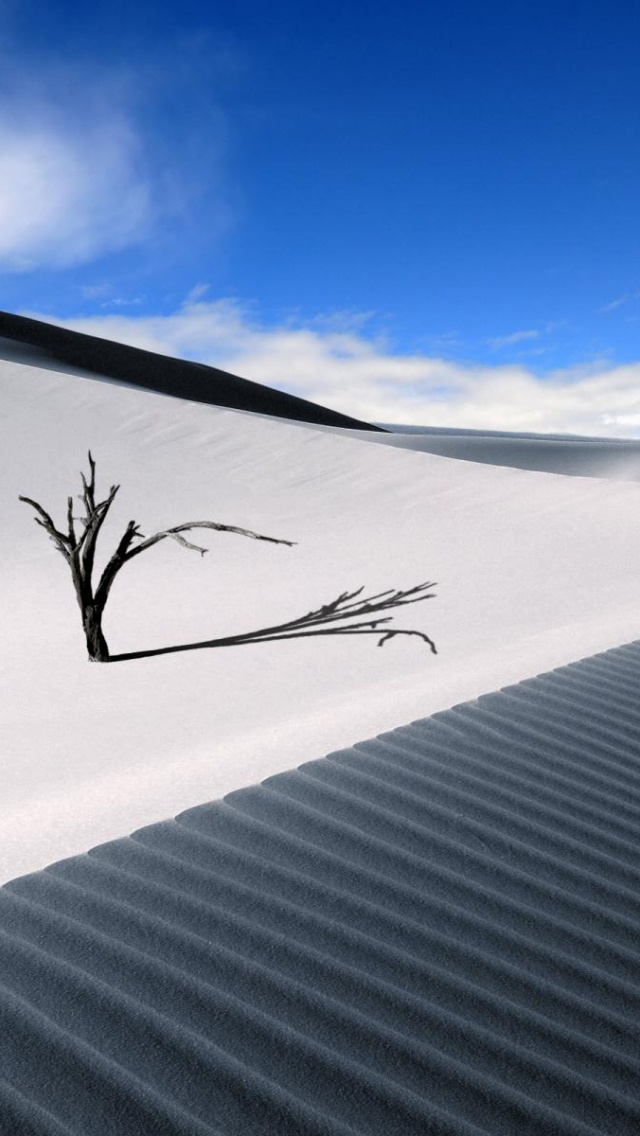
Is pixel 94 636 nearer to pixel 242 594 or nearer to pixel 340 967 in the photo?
pixel 242 594

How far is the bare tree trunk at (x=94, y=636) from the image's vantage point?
571cm

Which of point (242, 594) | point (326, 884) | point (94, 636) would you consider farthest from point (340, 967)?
point (242, 594)

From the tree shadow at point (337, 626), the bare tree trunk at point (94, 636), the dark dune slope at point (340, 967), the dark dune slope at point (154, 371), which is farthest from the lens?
the dark dune slope at point (154, 371)

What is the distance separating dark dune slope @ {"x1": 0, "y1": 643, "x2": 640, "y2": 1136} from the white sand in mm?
461

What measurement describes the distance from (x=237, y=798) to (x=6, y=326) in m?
36.4

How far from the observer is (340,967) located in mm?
1698

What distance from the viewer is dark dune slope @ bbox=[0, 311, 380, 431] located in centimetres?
3419

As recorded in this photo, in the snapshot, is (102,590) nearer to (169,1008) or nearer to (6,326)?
(169,1008)

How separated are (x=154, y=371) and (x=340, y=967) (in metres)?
35.3

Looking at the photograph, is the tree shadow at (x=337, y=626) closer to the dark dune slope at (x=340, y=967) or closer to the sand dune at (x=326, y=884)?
the sand dune at (x=326, y=884)

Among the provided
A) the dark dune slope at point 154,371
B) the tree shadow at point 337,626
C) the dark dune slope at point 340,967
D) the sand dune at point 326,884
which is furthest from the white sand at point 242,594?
the dark dune slope at point 154,371

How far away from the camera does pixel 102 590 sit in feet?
19.4

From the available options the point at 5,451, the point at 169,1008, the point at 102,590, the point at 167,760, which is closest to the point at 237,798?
the point at 169,1008

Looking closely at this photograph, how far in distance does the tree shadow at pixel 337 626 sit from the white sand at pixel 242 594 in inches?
5.6
